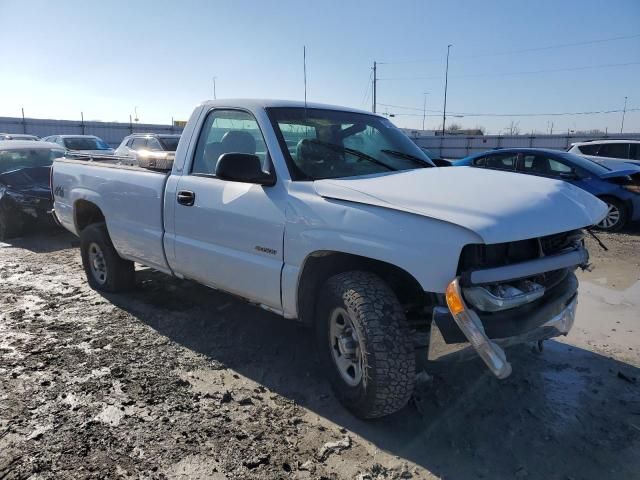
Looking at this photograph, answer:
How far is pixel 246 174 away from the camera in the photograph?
10.6ft

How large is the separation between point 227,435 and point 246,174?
1.62 metres

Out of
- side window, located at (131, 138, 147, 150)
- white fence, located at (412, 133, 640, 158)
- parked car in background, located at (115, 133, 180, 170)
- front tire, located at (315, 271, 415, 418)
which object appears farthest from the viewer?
Answer: white fence, located at (412, 133, 640, 158)

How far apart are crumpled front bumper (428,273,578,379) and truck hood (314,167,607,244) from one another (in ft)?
1.26

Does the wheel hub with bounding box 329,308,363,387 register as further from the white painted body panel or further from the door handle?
the door handle

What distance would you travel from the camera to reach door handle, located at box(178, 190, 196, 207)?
388 cm

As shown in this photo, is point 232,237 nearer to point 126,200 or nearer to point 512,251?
point 126,200

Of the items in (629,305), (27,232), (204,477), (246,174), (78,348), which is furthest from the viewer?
(27,232)

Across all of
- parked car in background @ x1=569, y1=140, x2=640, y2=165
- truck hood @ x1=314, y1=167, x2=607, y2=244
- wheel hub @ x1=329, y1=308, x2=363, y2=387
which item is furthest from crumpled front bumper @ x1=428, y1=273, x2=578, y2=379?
parked car in background @ x1=569, y1=140, x2=640, y2=165

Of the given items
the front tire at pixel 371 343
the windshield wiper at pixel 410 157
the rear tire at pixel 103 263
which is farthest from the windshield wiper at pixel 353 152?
the rear tire at pixel 103 263

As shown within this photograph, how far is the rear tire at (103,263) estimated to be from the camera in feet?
17.0

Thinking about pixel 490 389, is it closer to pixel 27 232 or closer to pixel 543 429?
pixel 543 429

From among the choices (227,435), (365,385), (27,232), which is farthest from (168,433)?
(27,232)

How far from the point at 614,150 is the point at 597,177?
3998mm

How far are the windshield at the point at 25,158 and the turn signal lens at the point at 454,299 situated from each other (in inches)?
373
